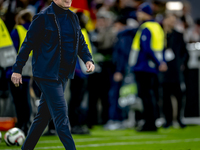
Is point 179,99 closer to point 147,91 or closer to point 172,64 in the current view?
point 172,64

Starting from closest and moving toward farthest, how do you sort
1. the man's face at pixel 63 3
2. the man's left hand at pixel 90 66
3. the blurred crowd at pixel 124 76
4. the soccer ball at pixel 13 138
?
the man's face at pixel 63 3
the man's left hand at pixel 90 66
the soccer ball at pixel 13 138
the blurred crowd at pixel 124 76

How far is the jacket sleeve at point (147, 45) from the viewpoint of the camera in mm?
7539

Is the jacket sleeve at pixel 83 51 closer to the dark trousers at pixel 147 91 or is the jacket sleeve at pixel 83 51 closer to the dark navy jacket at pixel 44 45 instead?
the dark navy jacket at pixel 44 45

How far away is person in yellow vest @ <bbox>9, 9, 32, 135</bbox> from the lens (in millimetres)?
6410

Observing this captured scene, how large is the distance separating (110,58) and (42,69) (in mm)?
5372

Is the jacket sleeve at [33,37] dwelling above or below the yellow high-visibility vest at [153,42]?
above

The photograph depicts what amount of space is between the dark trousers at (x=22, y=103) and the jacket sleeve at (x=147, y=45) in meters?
2.24

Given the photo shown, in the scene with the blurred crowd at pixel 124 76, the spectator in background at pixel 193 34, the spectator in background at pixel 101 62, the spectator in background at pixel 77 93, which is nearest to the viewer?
the spectator in background at pixel 77 93

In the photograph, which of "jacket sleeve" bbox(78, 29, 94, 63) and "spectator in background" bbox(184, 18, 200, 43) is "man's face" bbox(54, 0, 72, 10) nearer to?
"jacket sleeve" bbox(78, 29, 94, 63)

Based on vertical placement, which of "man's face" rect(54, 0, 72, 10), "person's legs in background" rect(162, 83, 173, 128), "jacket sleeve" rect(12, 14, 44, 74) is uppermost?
"man's face" rect(54, 0, 72, 10)

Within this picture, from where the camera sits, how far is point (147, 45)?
299 inches

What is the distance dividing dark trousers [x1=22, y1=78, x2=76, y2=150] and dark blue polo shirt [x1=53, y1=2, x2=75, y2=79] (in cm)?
15

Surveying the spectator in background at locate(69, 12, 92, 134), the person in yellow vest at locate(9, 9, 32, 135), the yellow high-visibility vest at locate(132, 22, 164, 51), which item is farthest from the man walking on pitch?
the yellow high-visibility vest at locate(132, 22, 164, 51)

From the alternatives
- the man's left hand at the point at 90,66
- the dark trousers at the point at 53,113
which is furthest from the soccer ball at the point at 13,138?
the man's left hand at the point at 90,66
